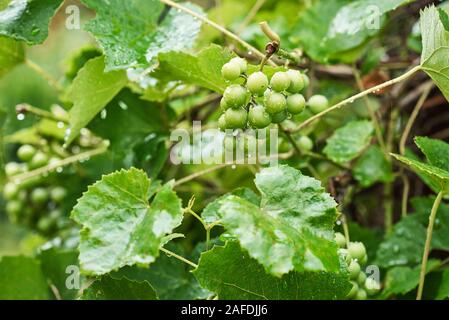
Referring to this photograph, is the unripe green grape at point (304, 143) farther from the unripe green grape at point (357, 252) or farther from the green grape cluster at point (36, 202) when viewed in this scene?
the green grape cluster at point (36, 202)

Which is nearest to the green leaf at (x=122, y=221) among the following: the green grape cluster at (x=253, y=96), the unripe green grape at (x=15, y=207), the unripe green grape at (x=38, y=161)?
the green grape cluster at (x=253, y=96)

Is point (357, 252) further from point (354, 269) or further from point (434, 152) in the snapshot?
point (434, 152)

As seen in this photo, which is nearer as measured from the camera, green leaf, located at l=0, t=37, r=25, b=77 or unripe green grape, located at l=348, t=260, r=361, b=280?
unripe green grape, located at l=348, t=260, r=361, b=280

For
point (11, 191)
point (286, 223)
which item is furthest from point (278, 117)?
point (11, 191)

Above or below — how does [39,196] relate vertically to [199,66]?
below

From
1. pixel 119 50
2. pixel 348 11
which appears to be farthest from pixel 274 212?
pixel 348 11

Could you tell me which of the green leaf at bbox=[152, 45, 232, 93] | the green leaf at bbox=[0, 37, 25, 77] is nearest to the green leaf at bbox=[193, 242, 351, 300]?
the green leaf at bbox=[152, 45, 232, 93]

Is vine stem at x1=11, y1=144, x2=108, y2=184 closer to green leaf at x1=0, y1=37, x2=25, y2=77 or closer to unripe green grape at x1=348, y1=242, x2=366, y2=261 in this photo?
green leaf at x1=0, y1=37, x2=25, y2=77
